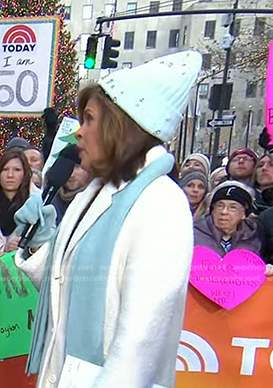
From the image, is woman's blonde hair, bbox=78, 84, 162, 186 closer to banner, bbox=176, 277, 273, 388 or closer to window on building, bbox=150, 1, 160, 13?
banner, bbox=176, 277, 273, 388

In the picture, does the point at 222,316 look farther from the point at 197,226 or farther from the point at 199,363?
the point at 197,226

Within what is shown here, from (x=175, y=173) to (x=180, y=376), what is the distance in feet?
3.30

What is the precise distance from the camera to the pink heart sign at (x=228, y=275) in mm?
2910

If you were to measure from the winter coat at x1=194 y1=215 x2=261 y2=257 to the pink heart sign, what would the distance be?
0.22 meters

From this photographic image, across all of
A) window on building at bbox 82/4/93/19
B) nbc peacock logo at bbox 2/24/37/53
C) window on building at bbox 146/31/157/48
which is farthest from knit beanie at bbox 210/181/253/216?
window on building at bbox 146/31/157/48

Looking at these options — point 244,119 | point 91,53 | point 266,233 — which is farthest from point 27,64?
point 244,119

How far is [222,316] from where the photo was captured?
2.97m

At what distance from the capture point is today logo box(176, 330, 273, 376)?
296cm

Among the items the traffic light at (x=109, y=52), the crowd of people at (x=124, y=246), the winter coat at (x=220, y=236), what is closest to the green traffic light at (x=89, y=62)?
the traffic light at (x=109, y=52)

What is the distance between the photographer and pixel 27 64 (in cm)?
505

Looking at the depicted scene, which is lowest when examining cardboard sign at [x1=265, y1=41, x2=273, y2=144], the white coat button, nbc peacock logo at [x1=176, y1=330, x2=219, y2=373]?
nbc peacock logo at [x1=176, y1=330, x2=219, y2=373]

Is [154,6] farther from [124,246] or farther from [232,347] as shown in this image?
[124,246]

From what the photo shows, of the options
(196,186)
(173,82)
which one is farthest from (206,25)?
(173,82)

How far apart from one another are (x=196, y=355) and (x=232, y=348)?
175 millimetres
